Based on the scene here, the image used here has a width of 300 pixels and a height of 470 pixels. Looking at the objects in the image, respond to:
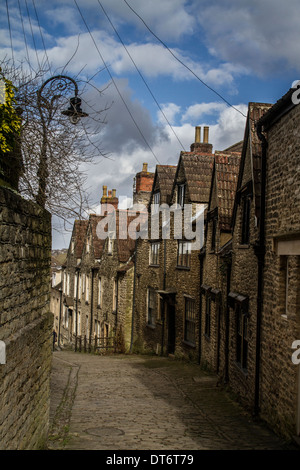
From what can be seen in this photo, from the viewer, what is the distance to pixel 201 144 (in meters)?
23.5

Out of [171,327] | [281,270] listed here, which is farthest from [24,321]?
[171,327]

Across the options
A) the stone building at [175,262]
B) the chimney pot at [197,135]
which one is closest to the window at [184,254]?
the stone building at [175,262]

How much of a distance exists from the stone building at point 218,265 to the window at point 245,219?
1.63 metres

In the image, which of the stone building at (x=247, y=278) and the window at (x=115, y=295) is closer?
the stone building at (x=247, y=278)

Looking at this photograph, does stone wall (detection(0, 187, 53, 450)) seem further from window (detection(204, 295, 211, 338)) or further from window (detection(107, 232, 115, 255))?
window (detection(107, 232, 115, 255))

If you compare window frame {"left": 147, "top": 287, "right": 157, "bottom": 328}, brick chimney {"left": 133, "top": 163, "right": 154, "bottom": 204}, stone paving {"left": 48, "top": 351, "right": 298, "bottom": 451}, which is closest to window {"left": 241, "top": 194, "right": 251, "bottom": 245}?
stone paving {"left": 48, "top": 351, "right": 298, "bottom": 451}

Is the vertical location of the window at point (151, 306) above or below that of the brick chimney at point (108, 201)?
below

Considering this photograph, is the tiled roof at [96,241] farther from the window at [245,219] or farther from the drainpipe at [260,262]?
the drainpipe at [260,262]

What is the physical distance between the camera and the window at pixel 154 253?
24.5 metres

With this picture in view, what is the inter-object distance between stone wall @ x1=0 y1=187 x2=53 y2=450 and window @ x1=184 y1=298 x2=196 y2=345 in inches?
503

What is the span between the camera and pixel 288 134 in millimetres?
9594

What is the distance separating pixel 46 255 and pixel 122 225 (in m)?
21.5
